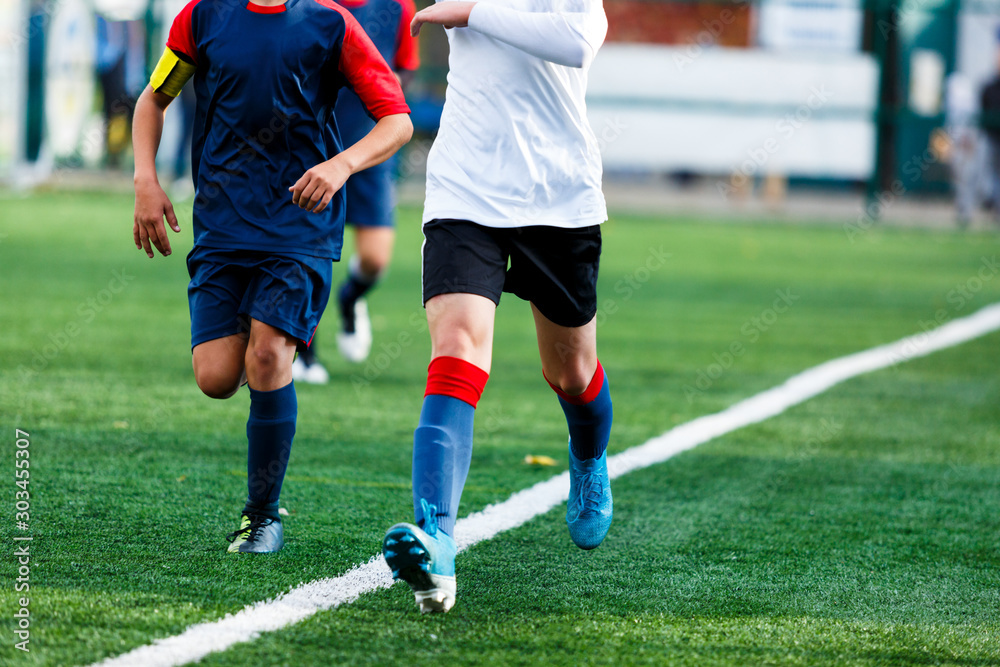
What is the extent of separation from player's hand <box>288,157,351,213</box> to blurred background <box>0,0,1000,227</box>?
16.1 meters

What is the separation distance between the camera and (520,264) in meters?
3.31

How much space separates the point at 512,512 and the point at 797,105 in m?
17.0

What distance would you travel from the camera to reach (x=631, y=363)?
24.1ft

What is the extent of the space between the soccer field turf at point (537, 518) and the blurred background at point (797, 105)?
11.1 m

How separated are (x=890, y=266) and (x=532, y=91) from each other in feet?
35.8

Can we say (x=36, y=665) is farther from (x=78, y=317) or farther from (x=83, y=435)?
(x=78, y=317)

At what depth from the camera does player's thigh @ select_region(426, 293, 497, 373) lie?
122 inches

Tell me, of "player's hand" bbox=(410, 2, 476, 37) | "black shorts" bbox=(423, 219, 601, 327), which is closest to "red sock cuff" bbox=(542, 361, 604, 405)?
"black shorts" bbox=(423, 219, 601, 327)

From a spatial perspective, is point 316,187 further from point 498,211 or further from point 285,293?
point 498,211

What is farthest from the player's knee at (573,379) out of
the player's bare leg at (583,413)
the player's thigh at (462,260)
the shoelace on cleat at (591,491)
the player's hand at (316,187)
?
the player's hand at (316,187)

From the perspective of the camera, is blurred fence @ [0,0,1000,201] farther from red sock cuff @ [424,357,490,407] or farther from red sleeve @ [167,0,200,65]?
red sock cuff @ [424,357,490,407]

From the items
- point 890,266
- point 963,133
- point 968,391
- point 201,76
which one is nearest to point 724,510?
point 201,76

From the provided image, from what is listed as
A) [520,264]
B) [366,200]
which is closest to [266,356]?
[520,264]

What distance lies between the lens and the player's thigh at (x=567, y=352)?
3455 millimetres
